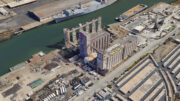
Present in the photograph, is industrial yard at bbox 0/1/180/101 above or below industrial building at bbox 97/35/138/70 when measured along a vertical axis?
below

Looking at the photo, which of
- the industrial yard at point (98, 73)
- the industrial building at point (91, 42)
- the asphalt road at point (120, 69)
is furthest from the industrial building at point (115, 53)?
the industrial building at point (91, 42)

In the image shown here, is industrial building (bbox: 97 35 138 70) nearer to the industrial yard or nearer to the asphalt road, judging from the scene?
the industrial yard

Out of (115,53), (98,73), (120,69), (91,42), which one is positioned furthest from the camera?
(91,42)

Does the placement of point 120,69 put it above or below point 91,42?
below

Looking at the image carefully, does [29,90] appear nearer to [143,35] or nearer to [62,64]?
[62,64]

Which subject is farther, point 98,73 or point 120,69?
point 120,69

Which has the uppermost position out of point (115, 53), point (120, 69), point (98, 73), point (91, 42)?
point (91, 42)

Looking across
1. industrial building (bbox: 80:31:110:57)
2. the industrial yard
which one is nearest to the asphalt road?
the industrial yard

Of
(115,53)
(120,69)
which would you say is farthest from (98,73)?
A: (115,53)

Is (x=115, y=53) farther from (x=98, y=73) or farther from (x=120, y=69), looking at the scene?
(x=98, y=73)

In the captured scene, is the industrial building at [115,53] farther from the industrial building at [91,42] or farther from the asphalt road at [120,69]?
the industrial building at [91,42]
